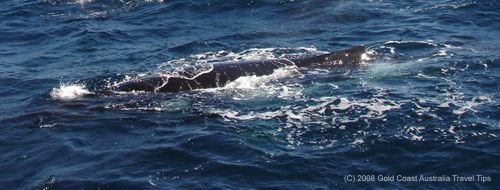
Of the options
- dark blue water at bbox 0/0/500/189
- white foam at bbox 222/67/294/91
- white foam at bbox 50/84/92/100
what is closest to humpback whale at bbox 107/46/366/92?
white foam at bbox 222/67/294/91

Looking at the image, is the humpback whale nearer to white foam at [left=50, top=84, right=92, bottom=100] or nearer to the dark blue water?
the dark blue water

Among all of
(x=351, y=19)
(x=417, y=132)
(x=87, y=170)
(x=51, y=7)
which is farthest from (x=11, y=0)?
(x=417, y=132)

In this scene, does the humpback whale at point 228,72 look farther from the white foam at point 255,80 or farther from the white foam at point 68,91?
the white foam at point 68,91

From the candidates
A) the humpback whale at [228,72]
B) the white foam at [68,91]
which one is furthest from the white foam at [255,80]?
the white foam at [68,91]

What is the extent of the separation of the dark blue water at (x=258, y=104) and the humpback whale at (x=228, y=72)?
1.73 ft

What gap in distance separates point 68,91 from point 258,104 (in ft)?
24.1

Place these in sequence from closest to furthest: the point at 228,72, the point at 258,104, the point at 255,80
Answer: the point at 258,104 → the point at 255,80 → the point at 228,72

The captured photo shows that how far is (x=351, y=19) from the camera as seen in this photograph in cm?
3319

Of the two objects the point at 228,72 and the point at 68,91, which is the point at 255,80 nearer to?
the point at 228,72

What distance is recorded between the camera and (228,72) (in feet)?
77.1

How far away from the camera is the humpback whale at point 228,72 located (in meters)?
22.7

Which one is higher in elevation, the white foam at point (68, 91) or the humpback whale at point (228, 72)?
the humpback whale at point (228, 72)

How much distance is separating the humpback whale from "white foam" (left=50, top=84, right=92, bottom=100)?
1192 mm

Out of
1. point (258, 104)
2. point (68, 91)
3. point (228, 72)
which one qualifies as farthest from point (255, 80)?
point (68, 91)
